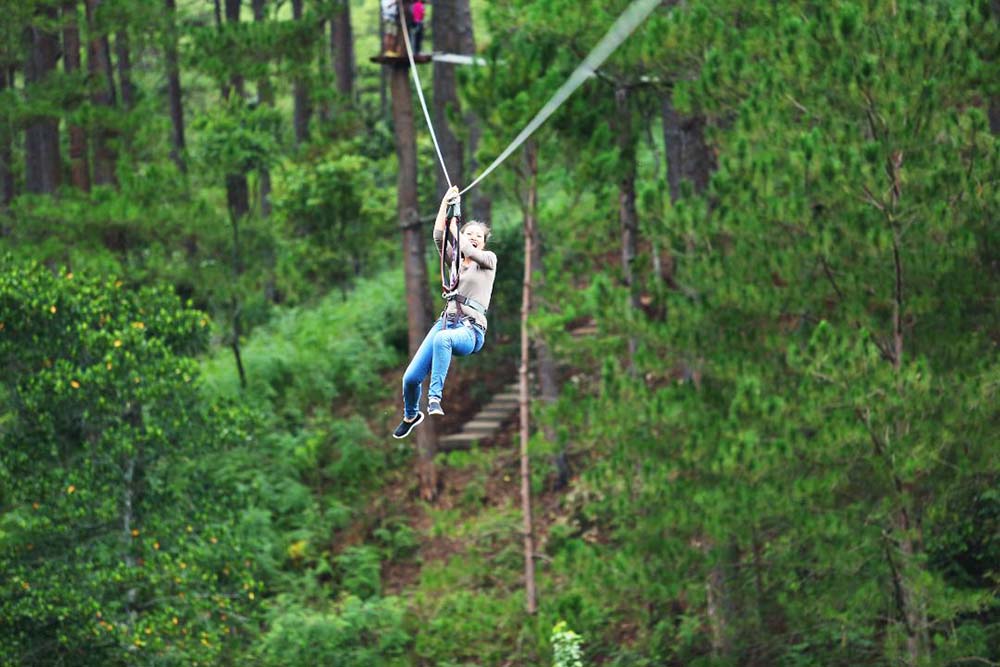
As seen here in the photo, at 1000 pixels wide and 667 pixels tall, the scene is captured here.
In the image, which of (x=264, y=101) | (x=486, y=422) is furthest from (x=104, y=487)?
(x=264, y=101)

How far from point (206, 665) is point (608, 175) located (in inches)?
326

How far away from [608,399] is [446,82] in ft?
37.4

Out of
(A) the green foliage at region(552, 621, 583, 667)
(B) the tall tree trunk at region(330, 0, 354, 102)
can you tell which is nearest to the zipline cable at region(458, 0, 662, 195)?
(A) the green foliage at region(552, 621, 583, 667)

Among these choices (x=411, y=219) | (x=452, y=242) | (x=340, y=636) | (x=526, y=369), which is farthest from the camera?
(x=411, y=219)

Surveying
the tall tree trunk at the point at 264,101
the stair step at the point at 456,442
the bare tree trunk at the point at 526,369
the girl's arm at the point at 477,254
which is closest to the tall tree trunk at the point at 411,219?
the stair step at the point at 456,442

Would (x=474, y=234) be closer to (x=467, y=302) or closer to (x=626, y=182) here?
(x=467, y=302)

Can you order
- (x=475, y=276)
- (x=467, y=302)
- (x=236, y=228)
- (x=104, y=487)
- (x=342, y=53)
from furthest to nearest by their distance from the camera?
(x=342, y=53), (x=236, y=228), (x=104, y=487), (x=467, y=302), (x=475, y=276)

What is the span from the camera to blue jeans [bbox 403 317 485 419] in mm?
8055

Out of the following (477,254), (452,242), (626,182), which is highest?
(452,242)

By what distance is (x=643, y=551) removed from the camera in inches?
629

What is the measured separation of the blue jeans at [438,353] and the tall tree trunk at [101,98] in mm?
15173

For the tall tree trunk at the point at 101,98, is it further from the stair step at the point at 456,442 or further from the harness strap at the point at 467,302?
the harness strap at the point at 467,302

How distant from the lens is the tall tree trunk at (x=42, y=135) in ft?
80.6

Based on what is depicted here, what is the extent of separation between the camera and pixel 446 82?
1012 inches
